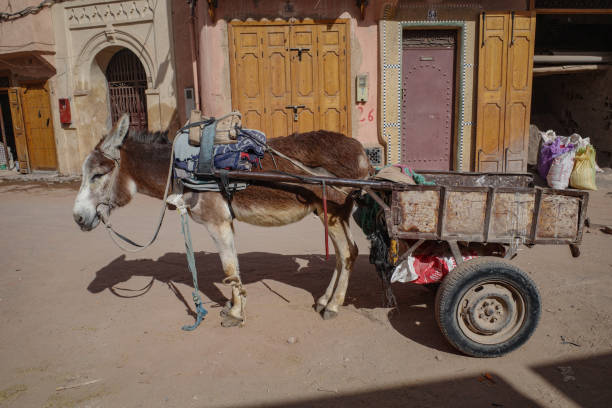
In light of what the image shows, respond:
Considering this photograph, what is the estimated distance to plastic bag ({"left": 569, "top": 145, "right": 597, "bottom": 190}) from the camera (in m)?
7.55

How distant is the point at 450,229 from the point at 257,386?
1579mm

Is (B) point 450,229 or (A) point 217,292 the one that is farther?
(A) point 217,292

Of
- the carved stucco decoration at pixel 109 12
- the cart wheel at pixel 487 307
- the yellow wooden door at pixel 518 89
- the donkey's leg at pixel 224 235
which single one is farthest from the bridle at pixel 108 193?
the yellow wooden door at pixel 518 89

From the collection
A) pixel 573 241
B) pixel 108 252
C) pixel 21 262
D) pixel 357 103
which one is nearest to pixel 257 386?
pixel 573 241

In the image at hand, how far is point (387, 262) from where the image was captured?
297 centimetres

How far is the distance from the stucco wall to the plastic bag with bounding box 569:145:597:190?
27.1ft

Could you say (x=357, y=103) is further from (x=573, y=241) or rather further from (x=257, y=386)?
(x=257, y=386)

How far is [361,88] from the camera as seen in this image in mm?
8242

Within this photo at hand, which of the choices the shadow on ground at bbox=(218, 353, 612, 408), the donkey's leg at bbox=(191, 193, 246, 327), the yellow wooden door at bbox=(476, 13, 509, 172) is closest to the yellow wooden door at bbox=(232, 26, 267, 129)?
the yellow wooden door at bbox=(476, 13, 509, 172)

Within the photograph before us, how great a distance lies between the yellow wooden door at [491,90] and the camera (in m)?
8.05

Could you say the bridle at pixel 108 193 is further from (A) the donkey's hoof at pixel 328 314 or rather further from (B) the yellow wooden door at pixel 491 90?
(B) the yellow wooden door at pixel 491 90

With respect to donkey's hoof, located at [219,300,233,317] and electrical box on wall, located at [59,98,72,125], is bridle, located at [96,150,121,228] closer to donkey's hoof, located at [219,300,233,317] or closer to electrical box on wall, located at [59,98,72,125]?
donkey's hoof, located at [219,300,233,317]

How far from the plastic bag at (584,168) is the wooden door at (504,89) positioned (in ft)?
3.56


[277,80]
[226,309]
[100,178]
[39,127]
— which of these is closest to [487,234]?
[226,309]
